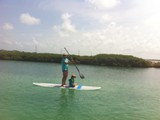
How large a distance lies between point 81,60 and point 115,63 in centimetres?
890

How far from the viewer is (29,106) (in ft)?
37.3

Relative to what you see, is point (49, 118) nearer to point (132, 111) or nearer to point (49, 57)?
point (132, 111)

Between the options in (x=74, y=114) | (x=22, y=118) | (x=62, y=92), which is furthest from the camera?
(x=62, y=92)

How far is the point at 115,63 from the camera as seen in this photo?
66.1m

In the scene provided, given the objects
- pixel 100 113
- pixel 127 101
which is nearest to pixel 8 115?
pixel 100 113

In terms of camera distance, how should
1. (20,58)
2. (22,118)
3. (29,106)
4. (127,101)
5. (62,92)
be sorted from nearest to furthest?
1. (22,118)
2. (29,106)
3. (127,101)
4. (62,92)
5. (20,58)

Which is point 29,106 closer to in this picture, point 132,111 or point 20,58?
point 132,111

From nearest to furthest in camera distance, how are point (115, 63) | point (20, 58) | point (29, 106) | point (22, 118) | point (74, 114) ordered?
point (22, 118)
point (74, 114)
point (29, 106)
point (115, 63)
point (20, 58)

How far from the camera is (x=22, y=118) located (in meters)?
9.49

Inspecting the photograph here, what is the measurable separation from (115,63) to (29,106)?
55.8m

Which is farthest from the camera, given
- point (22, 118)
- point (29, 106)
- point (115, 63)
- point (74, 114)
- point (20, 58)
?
point (20, 58)

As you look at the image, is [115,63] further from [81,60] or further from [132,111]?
[132,111]

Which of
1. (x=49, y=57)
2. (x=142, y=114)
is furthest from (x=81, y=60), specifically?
(x=142, y=114)

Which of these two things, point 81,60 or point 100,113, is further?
point 81,60
